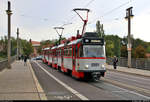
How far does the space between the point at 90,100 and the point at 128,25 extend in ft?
74.2

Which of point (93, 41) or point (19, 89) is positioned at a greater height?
point (93, 41)

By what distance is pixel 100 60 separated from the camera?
15625 millimetres

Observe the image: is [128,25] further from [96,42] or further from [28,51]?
[28,51]

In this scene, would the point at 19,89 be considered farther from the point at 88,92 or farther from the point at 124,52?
the point at 124,52

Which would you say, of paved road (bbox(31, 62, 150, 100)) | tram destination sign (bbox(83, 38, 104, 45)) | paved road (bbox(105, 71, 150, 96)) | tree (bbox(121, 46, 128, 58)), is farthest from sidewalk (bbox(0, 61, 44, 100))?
tree (bbox(121, 46, 128, 58))

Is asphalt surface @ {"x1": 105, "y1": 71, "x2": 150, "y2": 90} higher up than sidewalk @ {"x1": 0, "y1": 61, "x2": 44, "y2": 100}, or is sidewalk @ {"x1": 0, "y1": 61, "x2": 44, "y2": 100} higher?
sidewalk @ {"x1": 0, "y1": 61, "x2": 44, "y2": 100}

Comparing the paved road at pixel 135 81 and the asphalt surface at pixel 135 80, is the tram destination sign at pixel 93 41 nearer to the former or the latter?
the paved road at pixel 135 81

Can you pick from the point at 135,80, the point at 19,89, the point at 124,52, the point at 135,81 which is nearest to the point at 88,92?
the point at 19,89

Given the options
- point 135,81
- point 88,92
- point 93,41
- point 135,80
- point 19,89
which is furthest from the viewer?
point 135,80

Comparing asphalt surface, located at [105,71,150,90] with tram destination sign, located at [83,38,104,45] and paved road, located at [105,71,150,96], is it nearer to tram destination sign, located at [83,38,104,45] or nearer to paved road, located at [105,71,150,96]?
paved road, located at [105,71,150,96]

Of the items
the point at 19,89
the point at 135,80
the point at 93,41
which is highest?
the point at 93,41

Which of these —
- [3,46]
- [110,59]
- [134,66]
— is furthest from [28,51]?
[134,66]

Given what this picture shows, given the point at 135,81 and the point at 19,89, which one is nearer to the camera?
the point at 19,89

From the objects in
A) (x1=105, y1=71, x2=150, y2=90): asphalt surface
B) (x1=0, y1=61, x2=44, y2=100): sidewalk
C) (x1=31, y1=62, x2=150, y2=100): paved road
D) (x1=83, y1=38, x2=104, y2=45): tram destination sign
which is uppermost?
(x1=83, y1=38, x2=104, y2=45): tram destination sign
